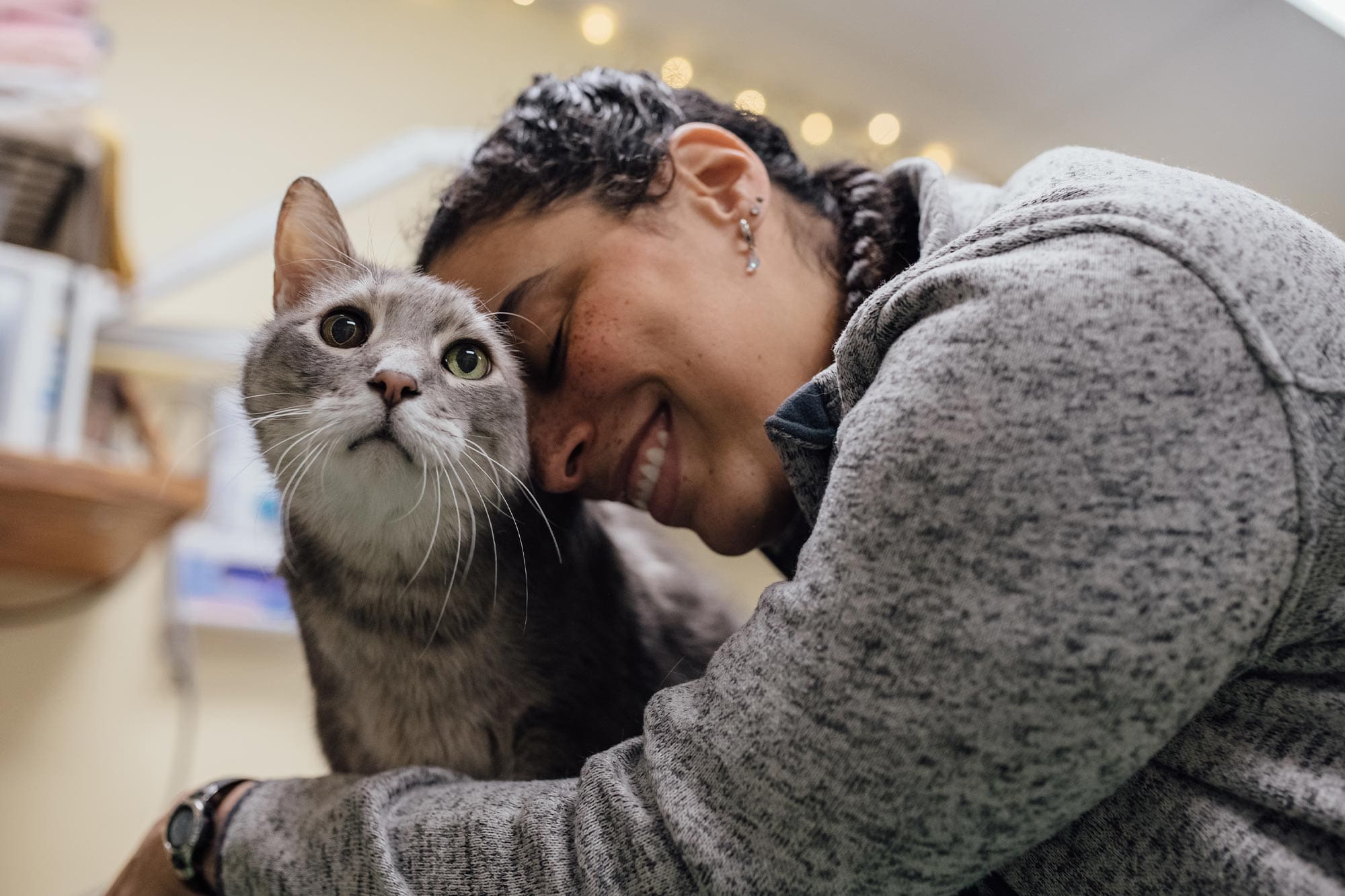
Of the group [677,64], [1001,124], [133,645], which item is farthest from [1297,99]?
[133,645]

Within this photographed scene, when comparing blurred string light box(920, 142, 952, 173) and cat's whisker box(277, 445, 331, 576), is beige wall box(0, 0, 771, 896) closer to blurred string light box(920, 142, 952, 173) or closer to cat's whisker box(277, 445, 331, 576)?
blurred string light box(920, 142, 952, 173)

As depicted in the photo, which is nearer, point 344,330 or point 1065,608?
point 1065,608

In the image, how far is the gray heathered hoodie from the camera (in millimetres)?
570

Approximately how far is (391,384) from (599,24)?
6.38ft

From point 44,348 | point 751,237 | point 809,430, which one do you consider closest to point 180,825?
point 809,430

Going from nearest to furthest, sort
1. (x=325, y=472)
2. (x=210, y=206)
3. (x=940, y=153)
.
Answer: (x=325, y=472) → (x=210, y=206) → (x=940, y=153)

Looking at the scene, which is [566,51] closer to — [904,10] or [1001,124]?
[904,10]

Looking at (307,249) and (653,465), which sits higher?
(307,249)

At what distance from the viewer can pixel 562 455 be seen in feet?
3.54

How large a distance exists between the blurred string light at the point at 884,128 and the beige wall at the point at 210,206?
62 cm

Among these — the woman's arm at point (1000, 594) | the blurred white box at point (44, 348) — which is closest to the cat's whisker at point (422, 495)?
the woman's arm at point (1000, 594)

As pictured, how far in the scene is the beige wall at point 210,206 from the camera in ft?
6.61

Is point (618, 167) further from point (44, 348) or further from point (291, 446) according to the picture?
point (44, 348)

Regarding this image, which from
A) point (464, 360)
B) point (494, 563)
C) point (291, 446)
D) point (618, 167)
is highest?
point (618, 167)
